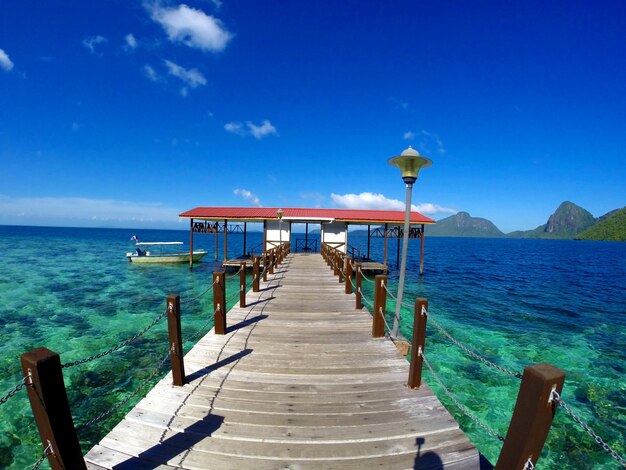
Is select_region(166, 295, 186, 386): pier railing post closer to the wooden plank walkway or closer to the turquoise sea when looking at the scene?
the wooden plank walkway

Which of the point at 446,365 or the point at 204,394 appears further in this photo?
the point at 446,365

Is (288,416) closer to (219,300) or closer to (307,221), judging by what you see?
(219,300)

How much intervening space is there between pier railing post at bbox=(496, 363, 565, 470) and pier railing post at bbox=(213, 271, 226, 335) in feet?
15.6

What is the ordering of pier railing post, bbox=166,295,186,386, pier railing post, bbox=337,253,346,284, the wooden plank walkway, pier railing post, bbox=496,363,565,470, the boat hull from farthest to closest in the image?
1. the boat hull
2. pier railing post, bbox=337,253,346,284
3. pier railing post, bbox=166,295,186,386
4. the wooden plank walkway
5. pier railing post, bbox=496,363,565,470

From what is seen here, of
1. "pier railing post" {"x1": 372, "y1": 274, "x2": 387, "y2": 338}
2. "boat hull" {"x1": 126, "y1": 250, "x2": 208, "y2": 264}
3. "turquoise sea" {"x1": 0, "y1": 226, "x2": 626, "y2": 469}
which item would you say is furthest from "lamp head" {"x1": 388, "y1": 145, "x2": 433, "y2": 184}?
"boat hull" {"x1": 126, "y1": 250, "x2": 208, "y2": 264}

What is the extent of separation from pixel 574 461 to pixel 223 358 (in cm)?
630

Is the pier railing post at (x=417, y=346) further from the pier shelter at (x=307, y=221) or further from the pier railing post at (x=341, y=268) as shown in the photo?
the pier shelter at (x=307, y=221)

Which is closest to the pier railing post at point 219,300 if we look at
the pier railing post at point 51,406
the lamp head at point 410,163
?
the pier railing post at point 51,406

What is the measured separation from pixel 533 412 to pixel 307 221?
21939mm

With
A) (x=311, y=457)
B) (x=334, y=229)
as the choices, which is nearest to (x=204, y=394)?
(x=311, y=457)

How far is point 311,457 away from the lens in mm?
2910

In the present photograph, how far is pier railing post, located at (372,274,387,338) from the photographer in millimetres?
5766

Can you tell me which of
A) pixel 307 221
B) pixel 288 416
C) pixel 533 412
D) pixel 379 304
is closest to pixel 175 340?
pixel 288 416

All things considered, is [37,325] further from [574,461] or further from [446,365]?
[574,461]
